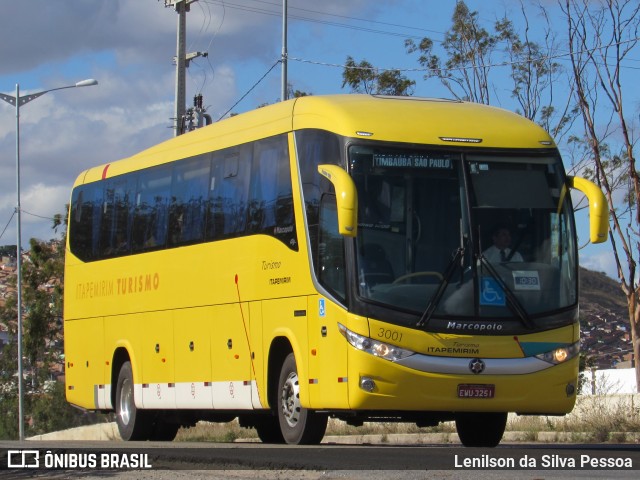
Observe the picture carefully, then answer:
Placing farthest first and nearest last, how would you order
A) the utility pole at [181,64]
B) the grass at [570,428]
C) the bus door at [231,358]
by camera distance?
1. the utility pole at [181,64]
2. the grass at [570,428]
3. the bus door at [231,358]

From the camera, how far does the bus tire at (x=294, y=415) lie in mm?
16000

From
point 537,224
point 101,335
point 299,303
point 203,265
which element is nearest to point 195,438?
point 101,335

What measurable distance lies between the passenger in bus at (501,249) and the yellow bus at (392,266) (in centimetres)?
2

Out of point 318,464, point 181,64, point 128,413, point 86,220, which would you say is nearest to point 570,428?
point 128,413

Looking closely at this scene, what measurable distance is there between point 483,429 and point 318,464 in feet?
18.7

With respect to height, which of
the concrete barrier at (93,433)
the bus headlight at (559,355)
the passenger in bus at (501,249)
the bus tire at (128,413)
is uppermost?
the passenger in bus at (501,249)

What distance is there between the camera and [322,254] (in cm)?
1538

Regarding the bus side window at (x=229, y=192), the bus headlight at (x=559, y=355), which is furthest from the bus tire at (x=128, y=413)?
the bus headlight at (x=559, y=355)

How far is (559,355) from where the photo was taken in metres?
15.1

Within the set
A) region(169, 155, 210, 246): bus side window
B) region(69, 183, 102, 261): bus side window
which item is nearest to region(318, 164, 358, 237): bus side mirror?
region(169, 155, 210, 246): bus side window

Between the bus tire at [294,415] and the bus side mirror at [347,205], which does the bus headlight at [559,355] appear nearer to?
the bus side mirror at [347,205]

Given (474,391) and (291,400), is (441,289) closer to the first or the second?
(474,391)

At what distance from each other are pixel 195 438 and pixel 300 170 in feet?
36.9

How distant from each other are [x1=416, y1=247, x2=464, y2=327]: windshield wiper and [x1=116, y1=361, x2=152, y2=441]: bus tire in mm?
7902
